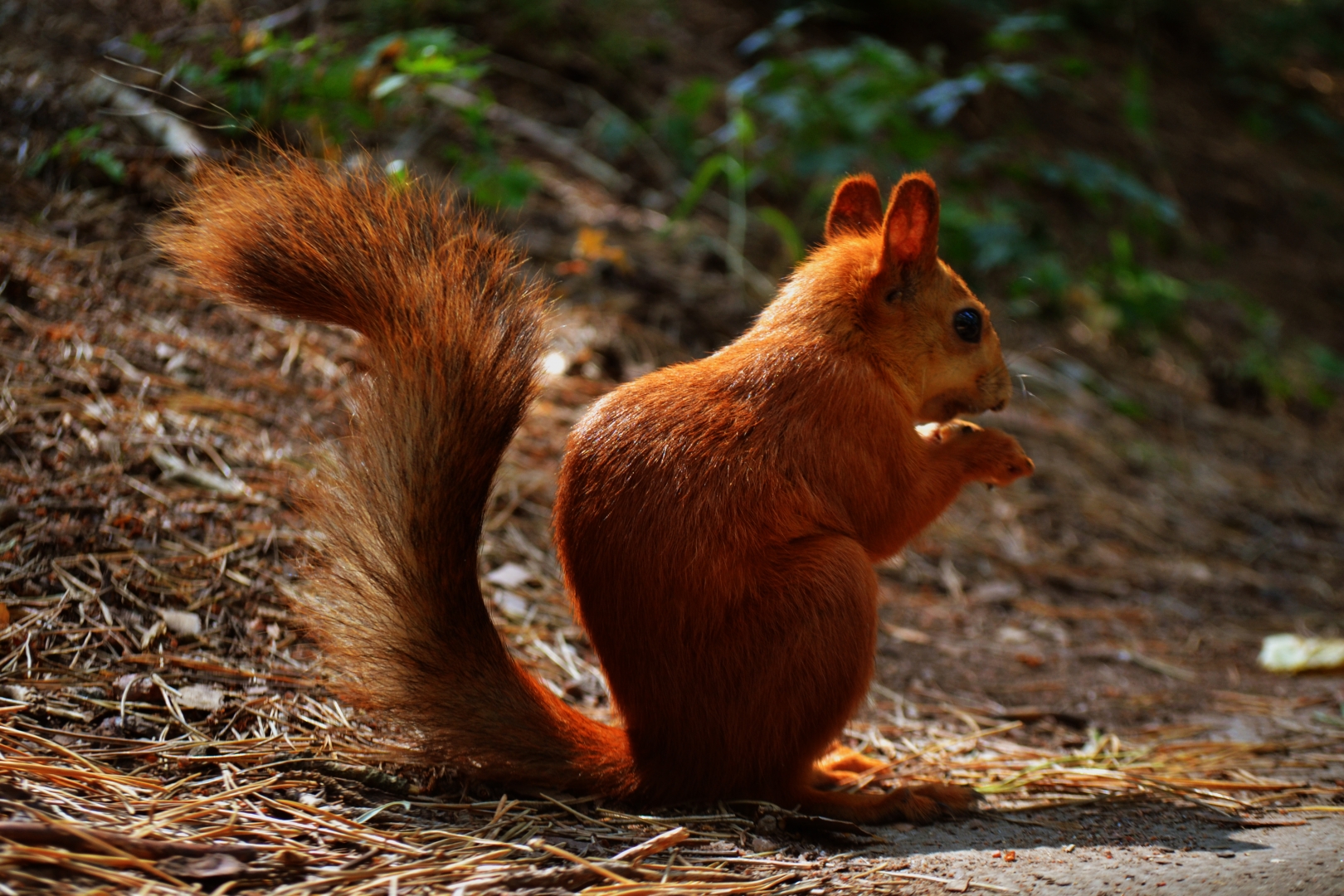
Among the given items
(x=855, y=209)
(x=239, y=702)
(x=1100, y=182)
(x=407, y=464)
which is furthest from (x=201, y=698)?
(x=1100, y=182)

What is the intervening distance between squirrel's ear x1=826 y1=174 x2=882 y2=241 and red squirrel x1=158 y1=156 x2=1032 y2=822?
2.83 ft

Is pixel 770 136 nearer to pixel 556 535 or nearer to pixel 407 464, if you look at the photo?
pixel 556 535

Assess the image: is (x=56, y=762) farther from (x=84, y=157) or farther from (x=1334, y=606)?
(x=1334, y=606)

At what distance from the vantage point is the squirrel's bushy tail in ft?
6.13

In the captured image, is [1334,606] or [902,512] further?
[1334,606]

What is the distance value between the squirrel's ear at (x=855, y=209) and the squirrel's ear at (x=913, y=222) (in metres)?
0.33

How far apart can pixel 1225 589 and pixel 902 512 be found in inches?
101

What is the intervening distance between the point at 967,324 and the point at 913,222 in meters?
0.30

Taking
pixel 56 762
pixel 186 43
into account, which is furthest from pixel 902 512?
pixel 186 43

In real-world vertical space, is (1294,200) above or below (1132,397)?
above

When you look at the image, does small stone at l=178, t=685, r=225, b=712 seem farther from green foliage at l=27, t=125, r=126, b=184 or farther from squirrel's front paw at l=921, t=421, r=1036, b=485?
green foliage at l=27, t=125, r=126, b=184

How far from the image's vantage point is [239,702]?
2.02 m

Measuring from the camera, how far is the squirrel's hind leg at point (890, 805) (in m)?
2.06

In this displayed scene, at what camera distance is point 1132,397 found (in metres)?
5.80
